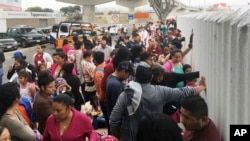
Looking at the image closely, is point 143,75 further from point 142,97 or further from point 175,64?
point 175,64

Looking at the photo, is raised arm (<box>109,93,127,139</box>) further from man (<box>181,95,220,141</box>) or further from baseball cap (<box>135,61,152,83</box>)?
man (<box>181,95,220,141</box>)

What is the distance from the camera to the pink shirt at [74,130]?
3582mm

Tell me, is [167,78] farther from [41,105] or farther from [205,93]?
[41,105]


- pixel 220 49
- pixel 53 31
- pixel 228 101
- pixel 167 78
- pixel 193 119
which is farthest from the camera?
pixel 53 31

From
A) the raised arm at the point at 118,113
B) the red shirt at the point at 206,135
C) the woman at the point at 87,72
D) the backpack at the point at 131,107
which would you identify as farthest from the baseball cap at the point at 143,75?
the woman at the point at 87,72

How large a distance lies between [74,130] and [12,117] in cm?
63

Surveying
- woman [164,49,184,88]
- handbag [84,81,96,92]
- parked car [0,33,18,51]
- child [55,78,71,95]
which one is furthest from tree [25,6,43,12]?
child [55,78,71,95]

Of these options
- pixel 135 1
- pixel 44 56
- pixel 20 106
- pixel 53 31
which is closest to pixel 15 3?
pixel 135 1

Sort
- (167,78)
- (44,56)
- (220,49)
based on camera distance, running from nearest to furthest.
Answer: (220,49)
(167,78)
(44,56)

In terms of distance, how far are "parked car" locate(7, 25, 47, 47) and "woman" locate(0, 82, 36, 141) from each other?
26795 millimetres

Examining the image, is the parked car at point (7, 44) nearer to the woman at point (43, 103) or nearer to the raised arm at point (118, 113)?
the woman at point (43, 103)

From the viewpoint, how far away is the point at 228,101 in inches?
121

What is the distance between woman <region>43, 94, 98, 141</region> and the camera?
3.59 metres

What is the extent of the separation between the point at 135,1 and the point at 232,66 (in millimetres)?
72255
